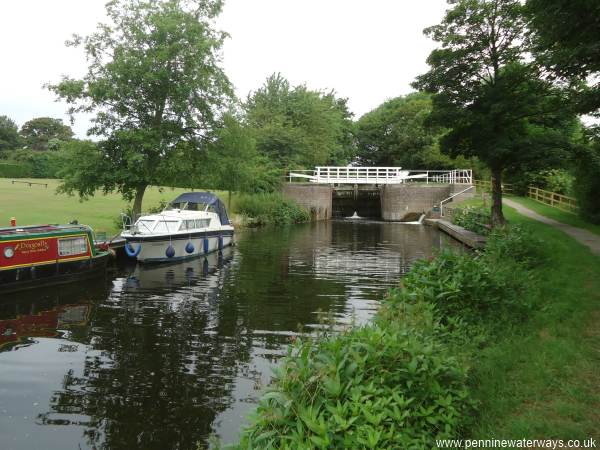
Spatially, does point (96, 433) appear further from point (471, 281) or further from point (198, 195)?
point (198, 195)

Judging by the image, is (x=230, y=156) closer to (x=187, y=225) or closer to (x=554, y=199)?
(x=187, y=225)

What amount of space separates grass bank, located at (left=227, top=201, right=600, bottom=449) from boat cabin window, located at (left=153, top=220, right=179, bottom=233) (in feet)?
47.9

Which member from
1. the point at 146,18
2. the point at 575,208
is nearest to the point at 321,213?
the point at 575,208

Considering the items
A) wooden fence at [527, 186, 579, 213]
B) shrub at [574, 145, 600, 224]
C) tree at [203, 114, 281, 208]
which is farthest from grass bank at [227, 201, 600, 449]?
wooden fence at [527, 186, 579, 213]

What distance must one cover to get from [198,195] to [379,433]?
22384 millimetres

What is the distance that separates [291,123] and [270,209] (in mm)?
15160

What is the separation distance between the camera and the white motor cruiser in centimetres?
2028

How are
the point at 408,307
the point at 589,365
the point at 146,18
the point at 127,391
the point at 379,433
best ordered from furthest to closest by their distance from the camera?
the point at 146,18 → the point at 408,307 → the point at 127,391 → the point at 589,365 → the point at 379,433

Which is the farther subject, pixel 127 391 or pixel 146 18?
pixel 146 18

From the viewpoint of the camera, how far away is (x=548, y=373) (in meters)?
5.88

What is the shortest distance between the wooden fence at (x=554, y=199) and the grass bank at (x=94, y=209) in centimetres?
2060

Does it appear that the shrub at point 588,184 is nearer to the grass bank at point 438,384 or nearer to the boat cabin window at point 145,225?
the grass bank at point 438,384

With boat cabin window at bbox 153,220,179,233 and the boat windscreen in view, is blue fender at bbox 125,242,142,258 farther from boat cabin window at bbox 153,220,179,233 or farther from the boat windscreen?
the boat windscreen

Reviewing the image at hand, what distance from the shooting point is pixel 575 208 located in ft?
94.8
